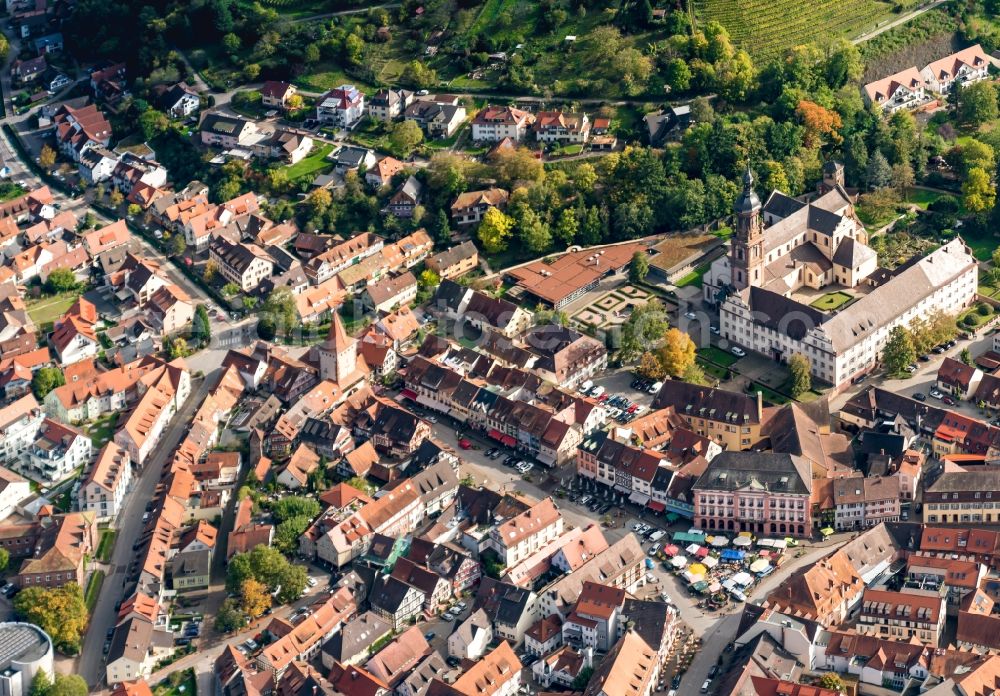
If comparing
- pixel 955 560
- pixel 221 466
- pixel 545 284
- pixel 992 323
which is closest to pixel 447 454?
pixel 221 466

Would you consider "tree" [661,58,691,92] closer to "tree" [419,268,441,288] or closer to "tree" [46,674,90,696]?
"tree" [419,268,441,288]

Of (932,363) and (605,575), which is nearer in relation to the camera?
(605,575)

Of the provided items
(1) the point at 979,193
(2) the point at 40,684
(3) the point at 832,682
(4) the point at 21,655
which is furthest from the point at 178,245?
(3) the point at 832,682

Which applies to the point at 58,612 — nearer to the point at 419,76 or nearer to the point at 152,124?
the point at 152,124

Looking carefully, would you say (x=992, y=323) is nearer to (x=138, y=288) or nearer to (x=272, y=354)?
(x=272, y=354)

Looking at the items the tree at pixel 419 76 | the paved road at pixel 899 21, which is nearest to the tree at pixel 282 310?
the tree at pixel 419 76

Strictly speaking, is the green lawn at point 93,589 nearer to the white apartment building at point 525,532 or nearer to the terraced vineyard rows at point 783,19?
the white apartment building at point 525,532
